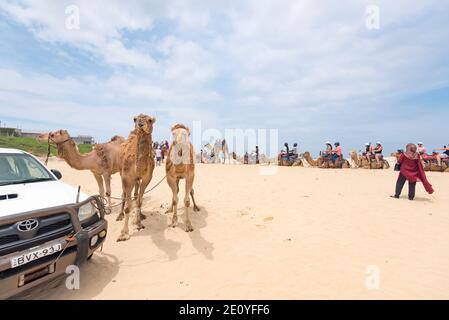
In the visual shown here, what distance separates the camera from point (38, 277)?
125 inches

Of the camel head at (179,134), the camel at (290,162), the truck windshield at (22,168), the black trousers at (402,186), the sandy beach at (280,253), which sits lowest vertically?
the sandy beach at (280,253)

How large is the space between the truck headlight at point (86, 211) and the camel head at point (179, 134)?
2.54 m

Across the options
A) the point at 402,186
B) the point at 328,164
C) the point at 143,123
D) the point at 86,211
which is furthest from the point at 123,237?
the point at 328,164

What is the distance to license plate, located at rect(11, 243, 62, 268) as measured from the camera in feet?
9.50

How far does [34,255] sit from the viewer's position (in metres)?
3.07

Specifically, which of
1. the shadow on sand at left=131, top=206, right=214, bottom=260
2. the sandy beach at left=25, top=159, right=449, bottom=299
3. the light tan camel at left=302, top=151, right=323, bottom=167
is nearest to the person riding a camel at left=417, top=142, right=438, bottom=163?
the light tan camel at left=302, top=151, right=323, bottom=167

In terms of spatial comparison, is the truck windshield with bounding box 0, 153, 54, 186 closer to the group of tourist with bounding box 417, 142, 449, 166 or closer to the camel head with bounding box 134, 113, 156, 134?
the camel head with bounding box 134, 113, 156, 134

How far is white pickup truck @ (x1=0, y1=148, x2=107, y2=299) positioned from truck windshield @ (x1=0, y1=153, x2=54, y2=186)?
0.54 feet

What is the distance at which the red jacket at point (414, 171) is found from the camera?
9.34 m

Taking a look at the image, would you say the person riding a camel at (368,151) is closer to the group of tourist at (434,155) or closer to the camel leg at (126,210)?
the group of tourist at (434,155)

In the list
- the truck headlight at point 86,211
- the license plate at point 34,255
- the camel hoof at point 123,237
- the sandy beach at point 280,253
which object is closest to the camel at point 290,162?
the sandy beach at point 280,253

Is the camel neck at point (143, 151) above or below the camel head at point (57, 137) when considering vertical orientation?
below
